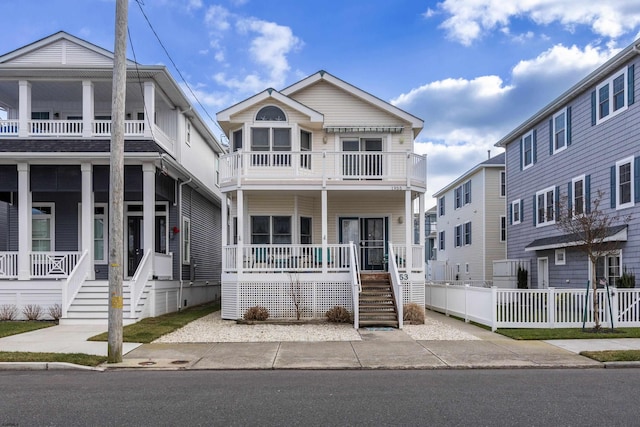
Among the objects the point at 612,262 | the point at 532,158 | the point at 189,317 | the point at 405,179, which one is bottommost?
the point at 189,317

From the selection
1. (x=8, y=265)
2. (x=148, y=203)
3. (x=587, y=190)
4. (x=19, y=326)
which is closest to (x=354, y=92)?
Result: (x=148, y=203)

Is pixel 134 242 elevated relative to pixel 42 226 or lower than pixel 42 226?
lower

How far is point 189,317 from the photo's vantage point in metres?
17.3

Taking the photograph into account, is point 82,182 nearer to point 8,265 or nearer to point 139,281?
point 8,265

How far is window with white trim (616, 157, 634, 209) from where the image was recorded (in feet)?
54.5

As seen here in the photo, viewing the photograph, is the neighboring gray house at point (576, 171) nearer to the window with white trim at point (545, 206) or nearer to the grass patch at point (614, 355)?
the window with white trim at point (545, 206)

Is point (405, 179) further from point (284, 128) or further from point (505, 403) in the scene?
point (505, 403)

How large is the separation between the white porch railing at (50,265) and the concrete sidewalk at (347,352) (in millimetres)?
3633

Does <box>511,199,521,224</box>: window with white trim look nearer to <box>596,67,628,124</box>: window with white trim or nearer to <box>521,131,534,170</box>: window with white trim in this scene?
<box>521,131,534,170</box>: window with white trim

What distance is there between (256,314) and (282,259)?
1916 millimetres

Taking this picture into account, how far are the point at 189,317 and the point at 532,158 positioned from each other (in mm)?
16595

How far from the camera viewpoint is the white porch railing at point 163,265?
1733cm

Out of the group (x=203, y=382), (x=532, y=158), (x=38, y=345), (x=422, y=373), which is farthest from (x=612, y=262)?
(x=38, y=345)

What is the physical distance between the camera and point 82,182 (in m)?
17.1
